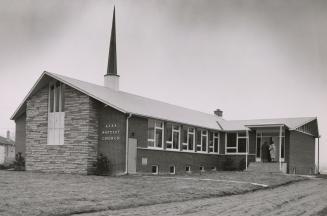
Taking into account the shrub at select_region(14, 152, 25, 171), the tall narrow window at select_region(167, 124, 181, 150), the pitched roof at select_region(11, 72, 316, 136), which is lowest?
the shrub at select_region(14, 152, 25, 171)

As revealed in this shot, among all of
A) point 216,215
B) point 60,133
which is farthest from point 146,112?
point 216,215

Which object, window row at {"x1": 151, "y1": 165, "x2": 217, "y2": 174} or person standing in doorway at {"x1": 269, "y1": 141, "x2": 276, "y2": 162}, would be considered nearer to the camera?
window row at {"x1": 151, "y1": 165, "x2": 217, "y2": 174}

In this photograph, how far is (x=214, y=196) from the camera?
18031 millimetres

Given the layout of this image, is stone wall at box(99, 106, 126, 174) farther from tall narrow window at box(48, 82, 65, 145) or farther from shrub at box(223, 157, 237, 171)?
shrub at box(223, 157, 237, 171)

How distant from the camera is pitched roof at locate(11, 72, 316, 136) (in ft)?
91.6

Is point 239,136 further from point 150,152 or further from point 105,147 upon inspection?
point 105,147

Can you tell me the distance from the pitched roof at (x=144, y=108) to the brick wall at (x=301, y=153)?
1291 millimetres

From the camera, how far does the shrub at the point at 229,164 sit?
37.7 meters

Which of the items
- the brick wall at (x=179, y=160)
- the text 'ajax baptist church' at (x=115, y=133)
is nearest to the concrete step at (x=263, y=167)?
the text 'ajax baptist church' at (x=115, y=133)

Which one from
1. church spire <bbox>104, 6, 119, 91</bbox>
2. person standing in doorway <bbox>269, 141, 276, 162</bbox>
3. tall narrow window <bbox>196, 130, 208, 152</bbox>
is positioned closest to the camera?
church spire <bbox>104, 6, 119, 91</bbox>

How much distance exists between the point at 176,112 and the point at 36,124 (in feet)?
33.9

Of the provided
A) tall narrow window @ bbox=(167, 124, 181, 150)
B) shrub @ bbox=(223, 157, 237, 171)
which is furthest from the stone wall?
shrub @ bbox=(223, 157, 237, 171)

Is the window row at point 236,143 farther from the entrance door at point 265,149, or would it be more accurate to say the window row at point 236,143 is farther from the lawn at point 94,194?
the lawn at point 94,194

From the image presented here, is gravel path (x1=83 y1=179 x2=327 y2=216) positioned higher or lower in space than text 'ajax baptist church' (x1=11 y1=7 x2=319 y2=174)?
lower
